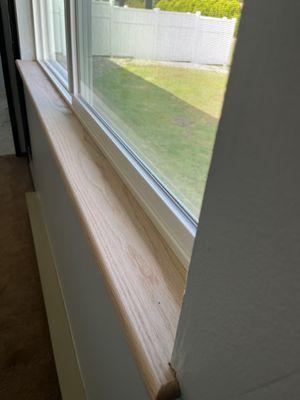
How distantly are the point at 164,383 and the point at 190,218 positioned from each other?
255mm

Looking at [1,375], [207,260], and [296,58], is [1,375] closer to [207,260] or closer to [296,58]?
[207,260]

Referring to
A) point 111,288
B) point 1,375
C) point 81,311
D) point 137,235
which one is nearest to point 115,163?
point 137,235

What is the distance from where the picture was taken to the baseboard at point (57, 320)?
1.13 metres

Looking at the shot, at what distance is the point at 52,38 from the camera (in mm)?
1763

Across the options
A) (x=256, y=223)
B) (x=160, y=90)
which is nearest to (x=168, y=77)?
(x=160, y=90)

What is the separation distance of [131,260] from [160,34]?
0.42 meters

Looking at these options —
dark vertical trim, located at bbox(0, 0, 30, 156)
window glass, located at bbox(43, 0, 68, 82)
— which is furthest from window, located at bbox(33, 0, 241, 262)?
dark vertical trim, located at bbox(0, 0, 30, 156)

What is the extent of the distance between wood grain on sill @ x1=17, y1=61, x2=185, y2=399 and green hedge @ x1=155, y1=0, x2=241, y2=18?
372 millimetres

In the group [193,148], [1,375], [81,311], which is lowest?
[1,375]

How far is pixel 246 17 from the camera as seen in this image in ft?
0.68

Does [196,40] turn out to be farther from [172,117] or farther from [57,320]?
[57,320]

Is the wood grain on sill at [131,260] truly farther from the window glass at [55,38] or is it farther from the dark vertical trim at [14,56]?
the dark vertical trim at [14,56]

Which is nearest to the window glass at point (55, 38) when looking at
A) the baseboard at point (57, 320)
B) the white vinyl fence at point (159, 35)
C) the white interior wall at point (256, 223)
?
the white vinyl fence at point (159, 35)

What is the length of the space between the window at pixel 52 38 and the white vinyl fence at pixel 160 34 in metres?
0.57
